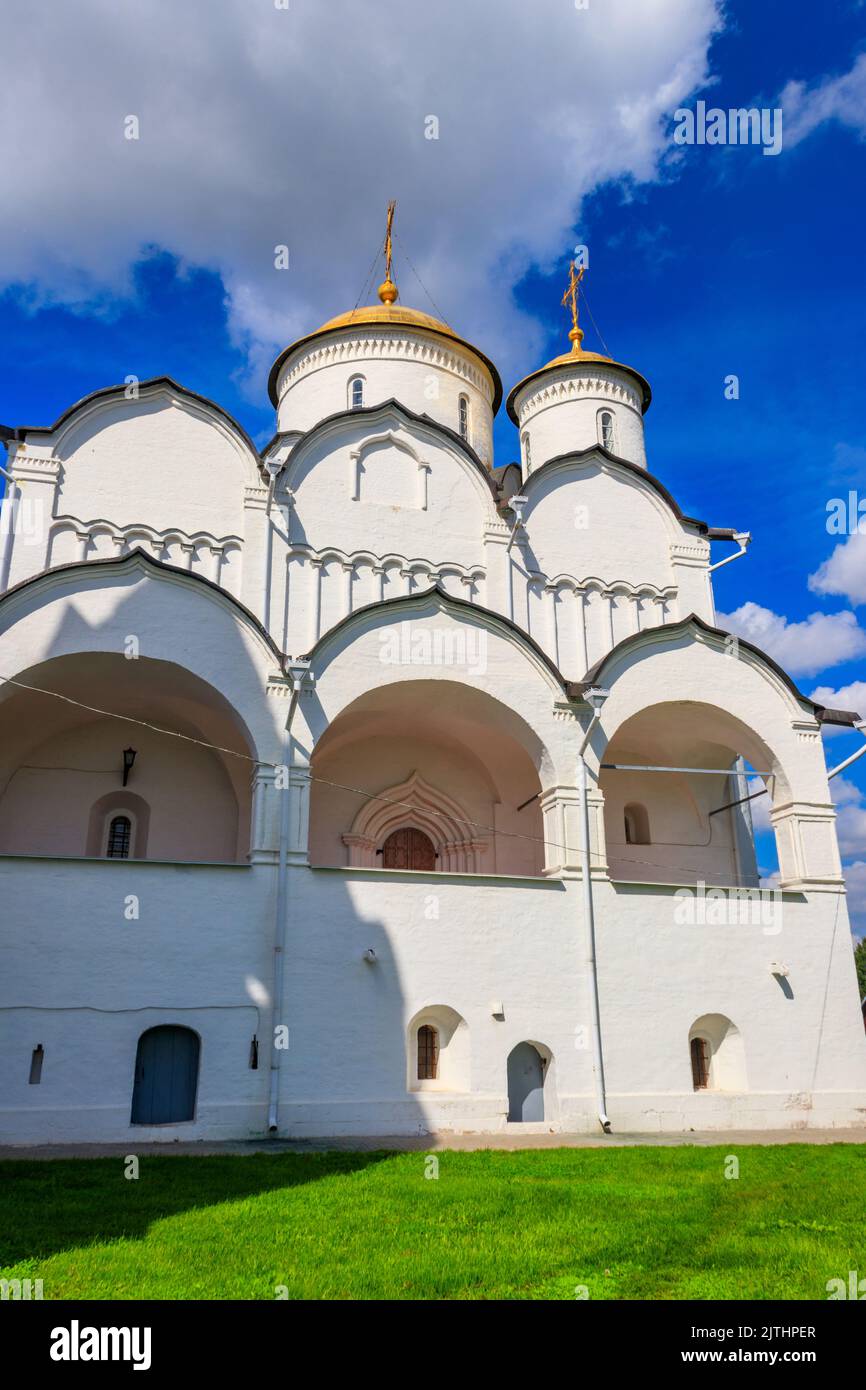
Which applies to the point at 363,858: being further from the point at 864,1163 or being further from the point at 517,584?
the point at 864,1163

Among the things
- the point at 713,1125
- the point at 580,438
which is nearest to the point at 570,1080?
the point at 713,1125

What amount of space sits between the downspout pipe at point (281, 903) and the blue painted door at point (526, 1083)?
322 centimetres

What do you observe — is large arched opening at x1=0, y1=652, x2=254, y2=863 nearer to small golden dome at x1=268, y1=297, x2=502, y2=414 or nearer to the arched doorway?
the arched doorway

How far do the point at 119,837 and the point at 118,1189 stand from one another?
7.90 meters

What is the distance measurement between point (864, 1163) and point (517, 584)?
9.97 meters

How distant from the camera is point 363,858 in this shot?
1580 cm

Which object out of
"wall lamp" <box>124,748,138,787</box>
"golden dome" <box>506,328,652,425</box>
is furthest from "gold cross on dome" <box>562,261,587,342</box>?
"wall lamp" <box>124,748,138,787</box>

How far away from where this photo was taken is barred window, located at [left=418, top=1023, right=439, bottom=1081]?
1302cm

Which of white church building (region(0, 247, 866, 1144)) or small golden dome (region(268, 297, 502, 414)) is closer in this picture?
white church building (region(0, 247, 866, 1144))

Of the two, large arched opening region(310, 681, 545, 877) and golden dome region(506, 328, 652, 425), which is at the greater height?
golden dome region(506, 328, 652, 425)

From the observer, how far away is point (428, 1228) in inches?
247

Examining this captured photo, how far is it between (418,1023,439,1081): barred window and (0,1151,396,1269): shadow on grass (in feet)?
10.2
